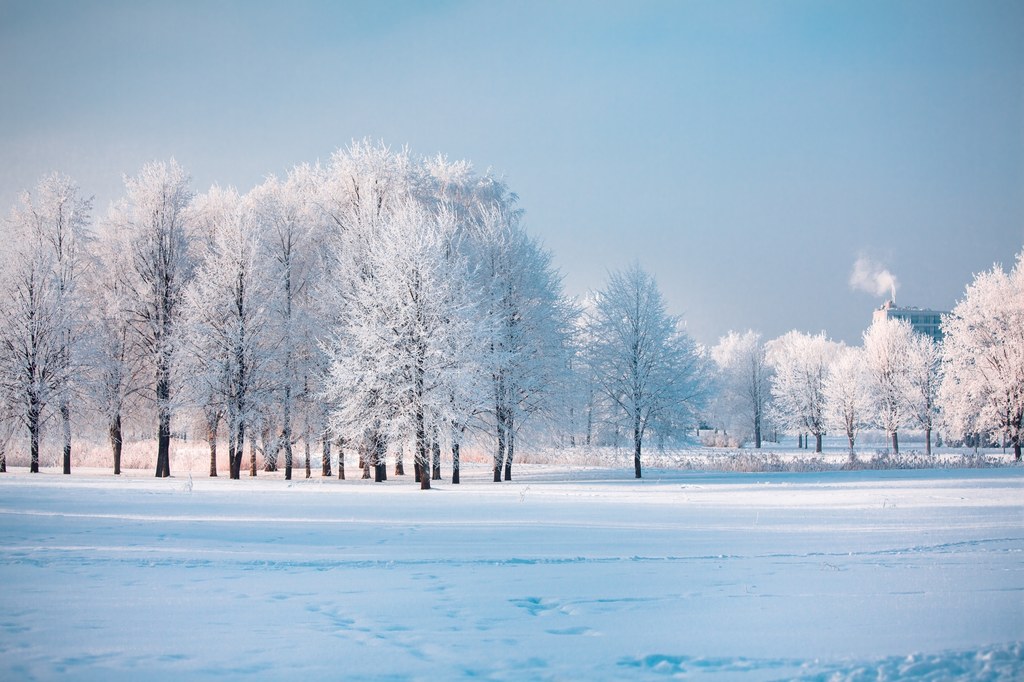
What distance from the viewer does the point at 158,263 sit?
33.0 meters

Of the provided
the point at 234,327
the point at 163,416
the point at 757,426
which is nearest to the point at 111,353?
the point at 163,416

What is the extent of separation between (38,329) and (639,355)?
26793mm

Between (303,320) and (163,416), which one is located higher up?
(303,320)

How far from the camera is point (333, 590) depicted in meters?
8.30

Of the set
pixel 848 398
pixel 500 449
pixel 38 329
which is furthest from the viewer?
pixel 848 398

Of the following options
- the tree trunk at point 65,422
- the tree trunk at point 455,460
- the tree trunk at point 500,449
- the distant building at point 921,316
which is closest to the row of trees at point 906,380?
the tree trunk at point 500,449

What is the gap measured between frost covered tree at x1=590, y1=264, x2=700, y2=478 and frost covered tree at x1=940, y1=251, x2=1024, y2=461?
21973 millimetres

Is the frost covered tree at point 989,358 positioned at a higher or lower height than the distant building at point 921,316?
lower

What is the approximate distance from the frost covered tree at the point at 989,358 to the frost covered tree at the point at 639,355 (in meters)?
22.0

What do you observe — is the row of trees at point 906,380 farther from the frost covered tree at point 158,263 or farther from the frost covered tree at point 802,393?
the frost covered tree at point 158,263

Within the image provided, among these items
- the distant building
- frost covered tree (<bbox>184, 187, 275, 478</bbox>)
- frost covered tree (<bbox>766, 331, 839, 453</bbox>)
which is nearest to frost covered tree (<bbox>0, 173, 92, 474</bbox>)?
frost covered tree (<bbox>184, 187, 275, 478</bbox>)

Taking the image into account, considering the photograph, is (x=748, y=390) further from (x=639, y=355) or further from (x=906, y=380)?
(x=639, y=355)

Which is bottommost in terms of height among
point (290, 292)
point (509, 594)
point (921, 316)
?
point (509, 594)

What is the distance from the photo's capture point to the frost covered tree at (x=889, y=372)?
6016 centimetres
